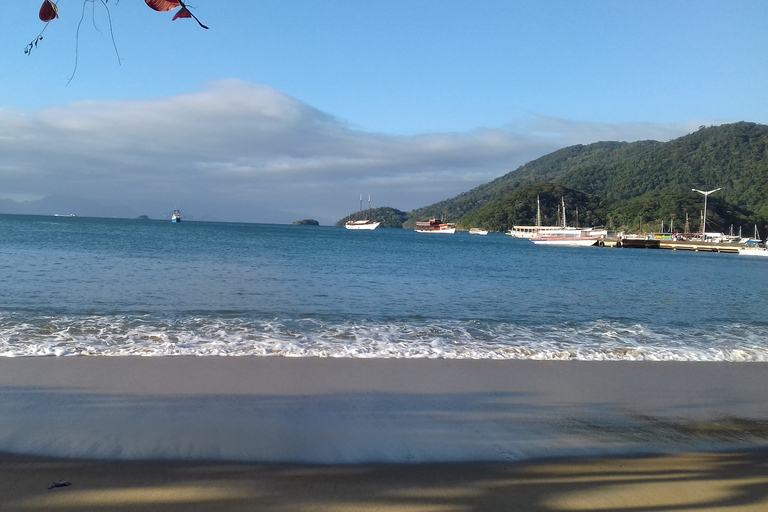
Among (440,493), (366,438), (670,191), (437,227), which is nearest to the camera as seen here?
(440,493)

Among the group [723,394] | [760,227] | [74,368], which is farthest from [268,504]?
[760,227]

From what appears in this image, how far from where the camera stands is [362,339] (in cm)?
984

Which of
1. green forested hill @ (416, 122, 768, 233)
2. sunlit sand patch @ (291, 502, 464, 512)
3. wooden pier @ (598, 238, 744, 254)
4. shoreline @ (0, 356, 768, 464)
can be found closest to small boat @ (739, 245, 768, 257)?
wooden pier @ (598, 238, 744, 254)

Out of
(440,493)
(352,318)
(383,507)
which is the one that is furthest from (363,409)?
(352,318)

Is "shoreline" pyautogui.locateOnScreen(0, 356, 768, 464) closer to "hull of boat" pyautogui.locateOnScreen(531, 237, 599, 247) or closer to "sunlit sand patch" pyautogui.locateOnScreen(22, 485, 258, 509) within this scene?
"sunlit sand patch" pyautogui.locateOnScreen(22, 485, 258, 509)

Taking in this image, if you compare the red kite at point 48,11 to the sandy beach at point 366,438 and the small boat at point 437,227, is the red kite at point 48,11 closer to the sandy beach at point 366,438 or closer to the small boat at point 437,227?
the sandy beach at point 366,438

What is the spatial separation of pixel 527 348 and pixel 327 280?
1196 cm

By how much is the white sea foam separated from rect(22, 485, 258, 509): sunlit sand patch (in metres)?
4.45

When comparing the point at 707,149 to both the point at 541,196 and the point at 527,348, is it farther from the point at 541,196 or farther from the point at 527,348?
the point at 527,348

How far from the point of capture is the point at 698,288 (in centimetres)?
2331

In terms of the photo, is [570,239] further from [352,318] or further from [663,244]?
[352,318]

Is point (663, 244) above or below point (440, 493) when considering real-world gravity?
below

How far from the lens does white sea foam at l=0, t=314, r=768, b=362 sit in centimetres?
859

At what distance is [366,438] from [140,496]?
6.31ft
